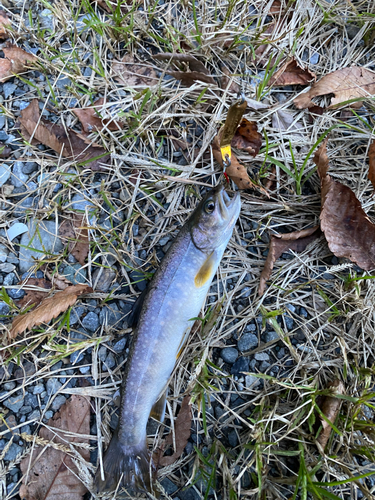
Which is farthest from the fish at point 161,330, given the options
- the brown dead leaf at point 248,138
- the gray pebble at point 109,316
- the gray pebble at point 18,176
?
the gray pebble at point 18,176

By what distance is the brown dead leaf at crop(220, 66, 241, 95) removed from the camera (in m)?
3.57

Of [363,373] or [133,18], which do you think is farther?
[133,18]

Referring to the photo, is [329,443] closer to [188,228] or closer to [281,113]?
[188,228]

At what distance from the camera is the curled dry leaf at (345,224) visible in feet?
10.1

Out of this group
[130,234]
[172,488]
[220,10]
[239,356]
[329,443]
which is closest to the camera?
[329,443]

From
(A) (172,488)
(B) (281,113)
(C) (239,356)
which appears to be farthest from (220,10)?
(A) (172,488)

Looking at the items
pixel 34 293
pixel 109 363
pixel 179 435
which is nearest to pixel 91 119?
pixel 34 293

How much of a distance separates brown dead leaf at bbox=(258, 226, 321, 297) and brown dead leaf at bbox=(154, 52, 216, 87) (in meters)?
1.77

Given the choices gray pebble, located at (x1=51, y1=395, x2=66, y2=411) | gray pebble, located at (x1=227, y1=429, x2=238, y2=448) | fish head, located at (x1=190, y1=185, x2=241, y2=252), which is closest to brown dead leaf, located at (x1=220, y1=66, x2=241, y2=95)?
fish head, located at (x1=190, y1=185, x2=241, y2=252)

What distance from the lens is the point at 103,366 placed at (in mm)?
3240

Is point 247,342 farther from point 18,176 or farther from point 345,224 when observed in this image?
point 18,176

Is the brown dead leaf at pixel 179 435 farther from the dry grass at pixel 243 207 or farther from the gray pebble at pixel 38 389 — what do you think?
the gray pebble at pixel 38 389

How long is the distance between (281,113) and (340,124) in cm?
60

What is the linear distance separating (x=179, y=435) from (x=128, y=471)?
0.51m
